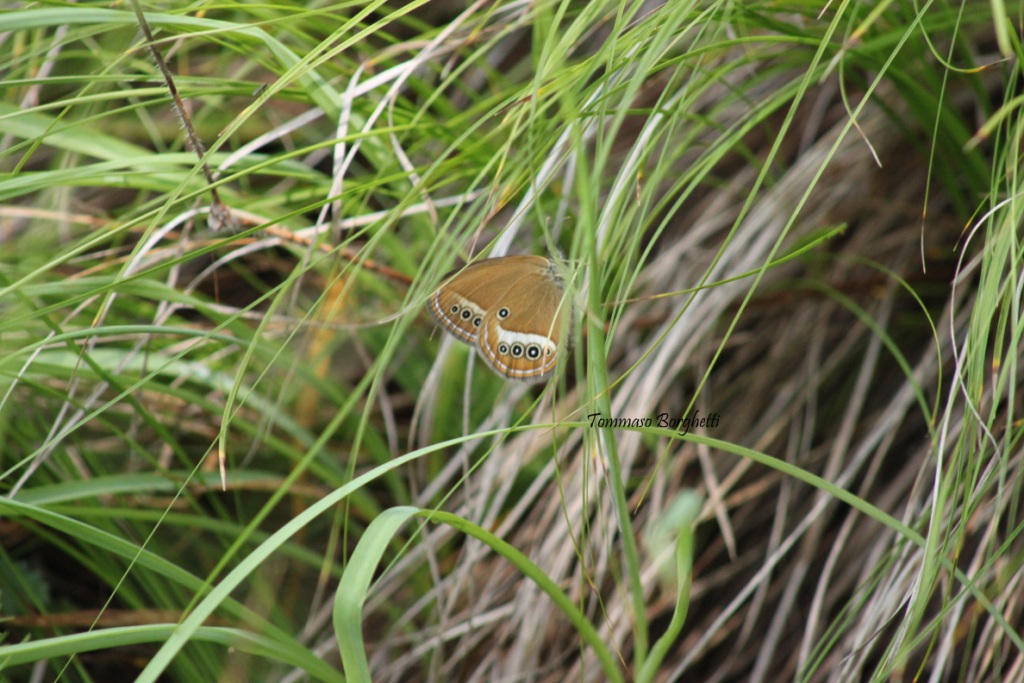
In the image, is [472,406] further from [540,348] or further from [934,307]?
[934,307]

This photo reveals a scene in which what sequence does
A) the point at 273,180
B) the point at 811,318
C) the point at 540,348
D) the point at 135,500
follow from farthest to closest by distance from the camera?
1. the point at 273,180
2. the point at 811,318
3. the point at 135,500
4. the point at 540,348

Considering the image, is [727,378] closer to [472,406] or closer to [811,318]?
[811,318]

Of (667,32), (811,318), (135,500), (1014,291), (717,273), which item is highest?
(667,32)

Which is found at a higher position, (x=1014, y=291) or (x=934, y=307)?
(x=1014, y=291)

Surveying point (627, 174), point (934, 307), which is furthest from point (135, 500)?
point (934, 307)

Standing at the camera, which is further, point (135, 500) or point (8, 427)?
point (135, 500)

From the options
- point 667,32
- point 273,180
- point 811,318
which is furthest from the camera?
point 273,180
